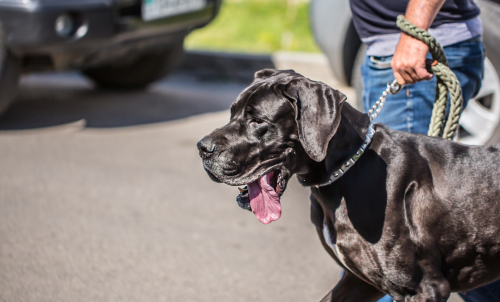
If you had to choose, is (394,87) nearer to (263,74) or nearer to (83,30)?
(263,74)

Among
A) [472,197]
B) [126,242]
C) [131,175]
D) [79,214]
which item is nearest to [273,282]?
[126,242]

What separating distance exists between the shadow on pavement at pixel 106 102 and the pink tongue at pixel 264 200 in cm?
401

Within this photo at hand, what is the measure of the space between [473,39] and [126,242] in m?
2.36

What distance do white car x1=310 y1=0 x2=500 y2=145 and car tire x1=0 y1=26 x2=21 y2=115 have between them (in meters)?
2.88

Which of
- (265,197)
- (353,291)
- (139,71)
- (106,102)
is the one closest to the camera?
(265,197)

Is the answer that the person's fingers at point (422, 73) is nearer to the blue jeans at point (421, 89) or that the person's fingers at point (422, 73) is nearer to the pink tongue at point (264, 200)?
the blue jeans at point (421, 89)

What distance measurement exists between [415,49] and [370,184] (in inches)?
23.9

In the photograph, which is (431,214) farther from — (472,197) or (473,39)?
(473,39)

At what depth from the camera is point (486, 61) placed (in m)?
4.09

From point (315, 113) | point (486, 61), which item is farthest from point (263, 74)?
point (486, 61)

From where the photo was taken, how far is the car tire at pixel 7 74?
473cm

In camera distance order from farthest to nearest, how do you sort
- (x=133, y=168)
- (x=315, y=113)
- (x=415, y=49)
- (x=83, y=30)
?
(x=83, y=30) < (x=133, y=168) < (x=415, y=49) < (x=315, y=113)

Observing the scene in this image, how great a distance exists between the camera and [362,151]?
208 centimetres

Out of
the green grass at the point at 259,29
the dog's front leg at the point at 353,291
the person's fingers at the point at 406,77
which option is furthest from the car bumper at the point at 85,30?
the green grass at the point at 259,29
